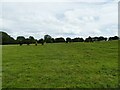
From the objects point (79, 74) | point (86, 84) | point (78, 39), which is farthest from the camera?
point (78, 39)

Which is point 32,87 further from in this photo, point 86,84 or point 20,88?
point 86,84

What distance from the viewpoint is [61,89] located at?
41.2ft

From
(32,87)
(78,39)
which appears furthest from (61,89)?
(78,39)

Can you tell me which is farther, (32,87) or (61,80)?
(61,80)

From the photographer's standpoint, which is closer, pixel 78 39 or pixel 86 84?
pixel 86 84

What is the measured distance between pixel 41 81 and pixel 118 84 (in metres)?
4.23

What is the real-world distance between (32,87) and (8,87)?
1228 millimetres

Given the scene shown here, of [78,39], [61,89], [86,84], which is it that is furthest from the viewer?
[78,39]

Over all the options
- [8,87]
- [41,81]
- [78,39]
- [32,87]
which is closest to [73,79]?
[41,81]

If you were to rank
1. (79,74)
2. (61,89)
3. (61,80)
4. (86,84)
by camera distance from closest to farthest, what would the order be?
1. (61,89)
2. (86,84)
3. (61,80)
4. (79,74)

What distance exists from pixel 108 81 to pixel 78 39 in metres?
116

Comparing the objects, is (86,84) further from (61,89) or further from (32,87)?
(32,87)

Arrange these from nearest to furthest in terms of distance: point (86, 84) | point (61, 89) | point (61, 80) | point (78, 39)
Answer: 1. point (61, 89)
2. point (86, 84)
3. point (61, 80)
4. point (78, 39)

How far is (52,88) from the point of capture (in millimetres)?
12773
